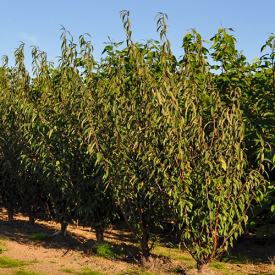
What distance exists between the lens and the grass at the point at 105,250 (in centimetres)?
686

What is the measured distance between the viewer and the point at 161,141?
524cm

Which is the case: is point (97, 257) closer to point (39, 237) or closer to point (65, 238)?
point (65, 238)

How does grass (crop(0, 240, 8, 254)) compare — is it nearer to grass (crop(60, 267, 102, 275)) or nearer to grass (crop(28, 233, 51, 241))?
grass (crop(28, 233, 51, 241))

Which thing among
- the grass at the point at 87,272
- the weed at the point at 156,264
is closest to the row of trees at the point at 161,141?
the weed at the point at 156,264

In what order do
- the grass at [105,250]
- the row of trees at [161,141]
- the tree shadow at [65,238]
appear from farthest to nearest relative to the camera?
the tree shadow at [65,238]
the grass at [105,250]
the row of trees at [161,141]

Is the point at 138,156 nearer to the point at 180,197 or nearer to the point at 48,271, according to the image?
the point at 180,197

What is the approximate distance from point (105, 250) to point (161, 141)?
281 cm

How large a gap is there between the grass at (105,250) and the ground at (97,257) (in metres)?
0.04

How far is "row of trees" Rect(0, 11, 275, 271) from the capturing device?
5160 millimetres

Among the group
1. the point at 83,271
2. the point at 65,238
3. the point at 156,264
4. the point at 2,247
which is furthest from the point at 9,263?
the point at 156,264

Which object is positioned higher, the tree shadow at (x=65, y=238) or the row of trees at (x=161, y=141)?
the row of trees at (x=161, y=141)

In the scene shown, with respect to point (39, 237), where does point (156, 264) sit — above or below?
below

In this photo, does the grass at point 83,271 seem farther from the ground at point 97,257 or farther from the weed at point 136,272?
the weed at point 136,272

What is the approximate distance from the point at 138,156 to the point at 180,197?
959mm
